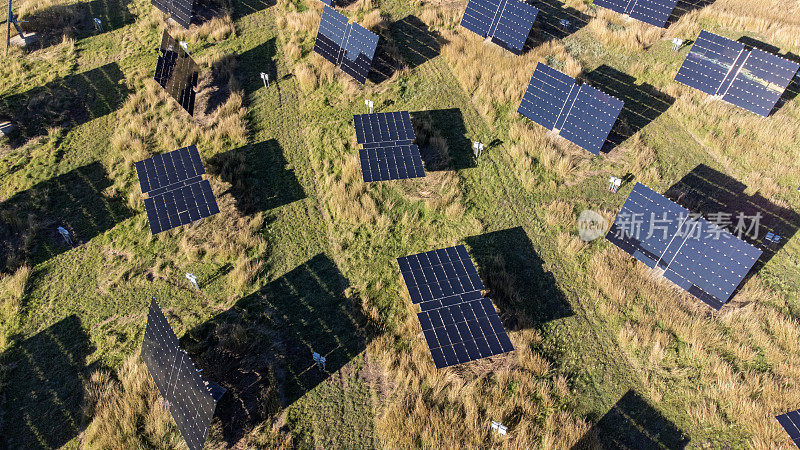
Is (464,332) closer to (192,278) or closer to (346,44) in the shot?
(192,278)

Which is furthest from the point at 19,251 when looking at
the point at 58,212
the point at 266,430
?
the point at 266,430

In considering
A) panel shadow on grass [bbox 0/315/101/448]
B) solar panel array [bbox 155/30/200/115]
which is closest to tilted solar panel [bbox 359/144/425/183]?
solar panel array [bbox 155/30/200/115]

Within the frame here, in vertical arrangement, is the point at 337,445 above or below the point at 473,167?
below

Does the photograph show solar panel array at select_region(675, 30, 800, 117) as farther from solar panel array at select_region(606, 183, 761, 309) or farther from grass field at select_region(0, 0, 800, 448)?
solar panel array at select_region(606, 183, 761, 309)

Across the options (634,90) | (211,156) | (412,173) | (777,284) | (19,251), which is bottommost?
(19,251)

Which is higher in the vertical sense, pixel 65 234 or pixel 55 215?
pixel 65 234

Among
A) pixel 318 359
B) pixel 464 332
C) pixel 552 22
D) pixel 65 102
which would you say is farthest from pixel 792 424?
pixel 65 102

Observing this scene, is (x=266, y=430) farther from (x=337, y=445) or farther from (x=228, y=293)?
(x=228, y=293)
